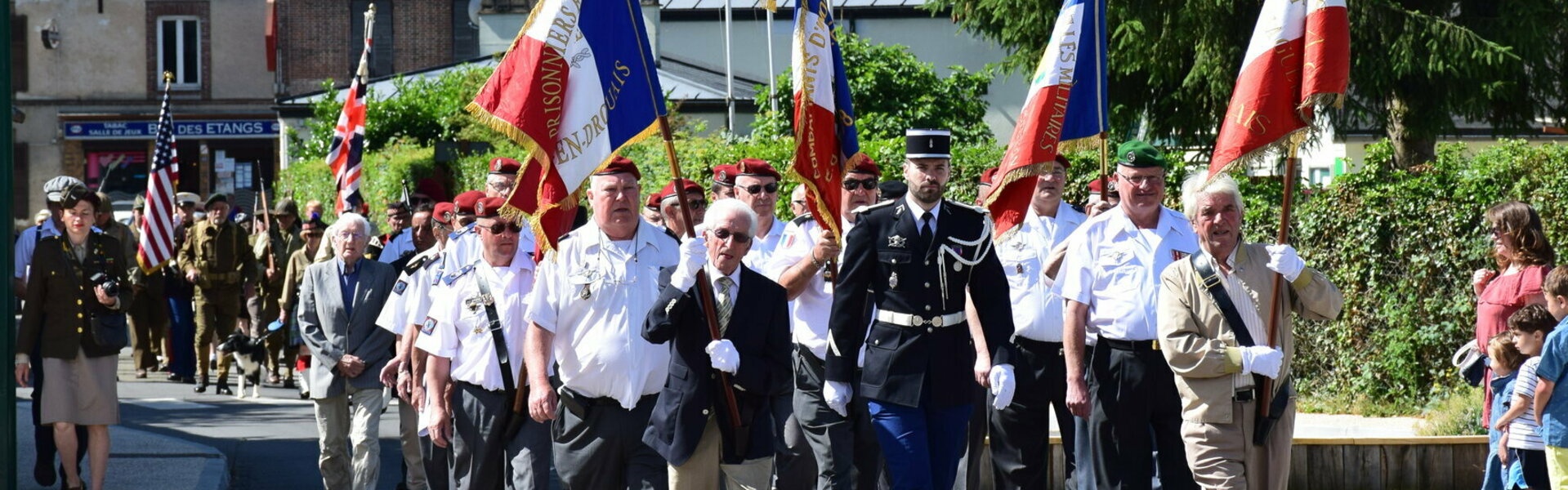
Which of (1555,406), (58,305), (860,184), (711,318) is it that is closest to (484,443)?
(711,318)

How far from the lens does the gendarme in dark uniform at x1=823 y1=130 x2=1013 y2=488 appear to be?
7.43 meters

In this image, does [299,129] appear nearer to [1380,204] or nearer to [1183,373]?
[1380,204]

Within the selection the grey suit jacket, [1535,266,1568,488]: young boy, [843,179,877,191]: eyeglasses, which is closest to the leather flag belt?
[843,179,877,191]: eyeglasses

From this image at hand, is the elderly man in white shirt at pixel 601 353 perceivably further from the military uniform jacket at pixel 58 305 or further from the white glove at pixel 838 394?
the military uniform jacket at pixel 58 305

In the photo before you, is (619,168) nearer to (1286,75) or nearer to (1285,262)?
(1285,262)

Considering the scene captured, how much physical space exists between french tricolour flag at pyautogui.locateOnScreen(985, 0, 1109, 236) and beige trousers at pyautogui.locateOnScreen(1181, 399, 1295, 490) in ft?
7.63

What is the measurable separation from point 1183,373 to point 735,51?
38.3m

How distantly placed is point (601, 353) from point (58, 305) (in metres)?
4.10

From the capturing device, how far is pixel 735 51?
44875 millimetres

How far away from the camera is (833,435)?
27.6 feet

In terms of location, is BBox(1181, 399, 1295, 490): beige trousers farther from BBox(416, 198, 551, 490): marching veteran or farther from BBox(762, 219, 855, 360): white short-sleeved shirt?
BBox(416, 198, 551, 490): marching veteran

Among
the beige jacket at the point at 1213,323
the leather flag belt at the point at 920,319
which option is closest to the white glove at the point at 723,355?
the leather flag belt at the point at 920,319

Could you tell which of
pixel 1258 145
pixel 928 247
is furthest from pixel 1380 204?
→ pixel 928 247

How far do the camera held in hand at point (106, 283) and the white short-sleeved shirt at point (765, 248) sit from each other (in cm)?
350
